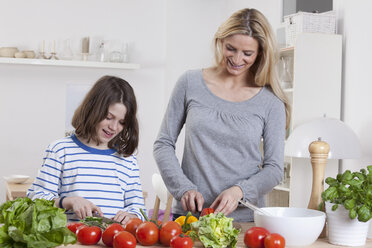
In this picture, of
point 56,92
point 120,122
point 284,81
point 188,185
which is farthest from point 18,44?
point 188,185

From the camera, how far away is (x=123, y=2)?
5742 millimetres

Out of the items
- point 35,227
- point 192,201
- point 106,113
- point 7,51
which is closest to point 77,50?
point 7,51

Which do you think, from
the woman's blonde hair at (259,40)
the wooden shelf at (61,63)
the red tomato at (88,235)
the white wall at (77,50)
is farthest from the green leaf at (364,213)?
the wooden shelf at (61,63)

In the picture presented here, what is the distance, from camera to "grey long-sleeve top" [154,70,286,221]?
1.89m

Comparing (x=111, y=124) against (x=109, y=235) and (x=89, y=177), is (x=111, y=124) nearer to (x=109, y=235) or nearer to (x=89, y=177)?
(x=89, y=177)

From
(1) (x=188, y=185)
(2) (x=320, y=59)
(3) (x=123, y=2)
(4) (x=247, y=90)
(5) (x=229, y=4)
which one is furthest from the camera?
(3) (x=123, y=2)

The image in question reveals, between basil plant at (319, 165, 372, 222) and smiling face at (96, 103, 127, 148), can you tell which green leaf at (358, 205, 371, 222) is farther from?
smiling face at (96, 103, 127, 148)

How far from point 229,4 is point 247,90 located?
3.54 metres

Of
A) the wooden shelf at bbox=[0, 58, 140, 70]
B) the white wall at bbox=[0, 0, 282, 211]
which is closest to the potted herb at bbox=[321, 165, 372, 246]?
the white wall at bbox=[0, 0, 282, 211]

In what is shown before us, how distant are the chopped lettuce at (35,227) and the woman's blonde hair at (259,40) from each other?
0.96 meters

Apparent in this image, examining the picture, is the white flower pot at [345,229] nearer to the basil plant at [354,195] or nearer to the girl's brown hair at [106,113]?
the basil plant at [354,195]

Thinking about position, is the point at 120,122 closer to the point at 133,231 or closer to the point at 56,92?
the point at 133,231

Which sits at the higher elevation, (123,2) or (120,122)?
(123,2)

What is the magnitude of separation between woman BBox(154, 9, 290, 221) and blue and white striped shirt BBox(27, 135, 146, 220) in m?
0.20
